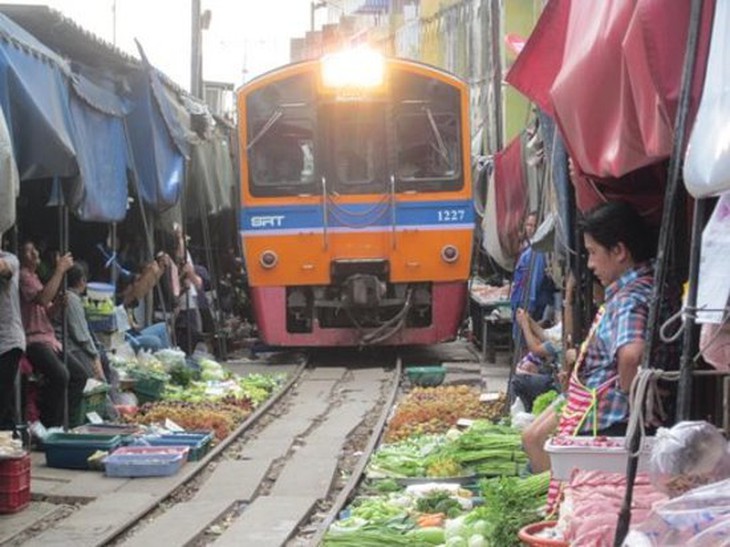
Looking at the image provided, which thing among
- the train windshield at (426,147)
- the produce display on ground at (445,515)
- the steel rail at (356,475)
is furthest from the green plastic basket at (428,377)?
the produce display on ground at (445,515)

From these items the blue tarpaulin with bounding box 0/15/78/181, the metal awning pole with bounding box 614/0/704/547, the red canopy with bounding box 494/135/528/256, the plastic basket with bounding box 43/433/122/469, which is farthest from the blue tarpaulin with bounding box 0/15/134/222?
the metal awning pole with bounding box 614/0/704/547

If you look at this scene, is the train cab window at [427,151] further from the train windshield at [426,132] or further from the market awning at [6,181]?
the market awning at [6,181]

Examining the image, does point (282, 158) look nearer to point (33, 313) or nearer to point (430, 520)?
point (33, 313)

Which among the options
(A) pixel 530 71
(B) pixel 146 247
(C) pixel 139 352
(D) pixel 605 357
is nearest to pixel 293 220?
(B) pixel 146 247

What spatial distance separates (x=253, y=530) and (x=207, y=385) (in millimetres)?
6246

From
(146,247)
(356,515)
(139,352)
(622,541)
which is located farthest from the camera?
(146,247)

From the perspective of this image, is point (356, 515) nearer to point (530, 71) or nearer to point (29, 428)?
point (530, 71)

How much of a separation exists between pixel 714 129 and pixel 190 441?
737 cm

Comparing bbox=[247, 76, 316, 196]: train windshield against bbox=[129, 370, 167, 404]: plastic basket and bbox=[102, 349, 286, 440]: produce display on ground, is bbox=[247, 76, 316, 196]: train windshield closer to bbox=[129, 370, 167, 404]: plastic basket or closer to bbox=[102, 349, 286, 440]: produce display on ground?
bbox=[102, 349, 286, 440]: produce display on ground

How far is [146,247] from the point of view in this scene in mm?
14656

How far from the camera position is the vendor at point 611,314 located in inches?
188

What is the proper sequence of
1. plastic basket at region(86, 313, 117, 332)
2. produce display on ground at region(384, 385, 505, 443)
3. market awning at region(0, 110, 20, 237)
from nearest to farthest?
1. market awning at region(0, 110, 20, 237)
2. produce display on ground at region(384, 385, 505, 443)
3. plastic basket at region(86, 313, 117, 332)

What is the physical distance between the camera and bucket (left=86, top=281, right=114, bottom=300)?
39.9ft

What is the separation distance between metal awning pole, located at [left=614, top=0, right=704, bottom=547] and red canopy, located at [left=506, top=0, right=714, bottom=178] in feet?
0.25
